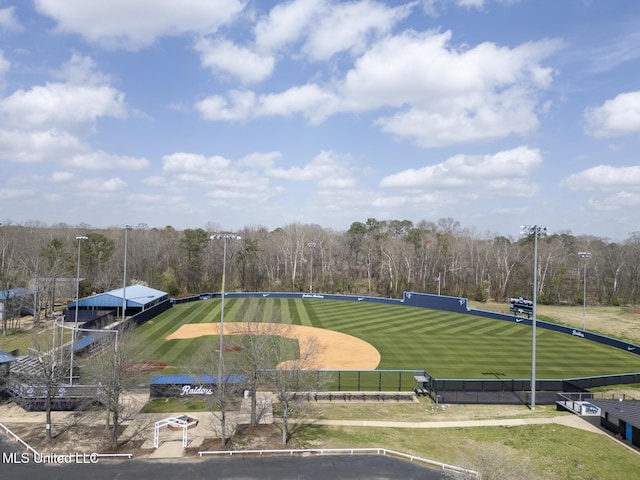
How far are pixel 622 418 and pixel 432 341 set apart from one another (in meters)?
24.4

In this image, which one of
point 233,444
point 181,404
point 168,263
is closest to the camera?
point 233,444

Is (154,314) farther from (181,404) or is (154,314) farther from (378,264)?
(378,264)

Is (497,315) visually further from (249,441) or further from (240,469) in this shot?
(240,469)

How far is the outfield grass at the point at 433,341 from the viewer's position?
37.6 m

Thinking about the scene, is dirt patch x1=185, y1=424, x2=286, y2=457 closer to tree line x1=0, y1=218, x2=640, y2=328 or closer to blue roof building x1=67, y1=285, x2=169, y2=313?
blue roof building x1=67, y1=285, x2=169, y2=313

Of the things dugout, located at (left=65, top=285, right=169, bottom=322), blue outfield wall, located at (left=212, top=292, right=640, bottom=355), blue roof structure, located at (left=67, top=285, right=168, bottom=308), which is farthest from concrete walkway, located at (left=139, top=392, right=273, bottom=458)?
blue outfield wall, located at (left=212, top=292, right=640, bottom=355)

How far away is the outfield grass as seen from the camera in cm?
3759

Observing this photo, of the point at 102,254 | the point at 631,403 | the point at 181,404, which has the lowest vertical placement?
the point at 181,404

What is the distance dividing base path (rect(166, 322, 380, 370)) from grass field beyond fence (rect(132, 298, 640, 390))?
1181 mm

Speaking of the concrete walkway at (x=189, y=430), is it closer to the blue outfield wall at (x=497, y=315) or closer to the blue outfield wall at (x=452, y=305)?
the blue outfield wall at (x=497, y=315)

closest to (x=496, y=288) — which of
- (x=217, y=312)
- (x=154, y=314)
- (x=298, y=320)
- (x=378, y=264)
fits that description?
(x=378, y=264)

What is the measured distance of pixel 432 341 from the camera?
46.6m

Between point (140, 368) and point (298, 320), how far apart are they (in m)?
29.5

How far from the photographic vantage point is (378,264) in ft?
332
